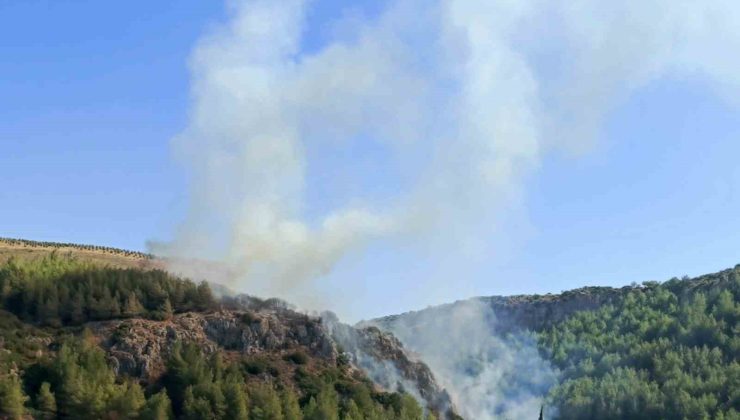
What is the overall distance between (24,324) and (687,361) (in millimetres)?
114668

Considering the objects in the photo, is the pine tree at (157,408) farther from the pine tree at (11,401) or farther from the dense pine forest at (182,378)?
the pine tree at (11,401)

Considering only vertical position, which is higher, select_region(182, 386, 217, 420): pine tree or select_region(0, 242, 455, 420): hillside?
select_region(0, 242, 455, 420): hillside

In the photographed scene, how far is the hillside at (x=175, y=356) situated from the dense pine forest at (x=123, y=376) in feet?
0.57

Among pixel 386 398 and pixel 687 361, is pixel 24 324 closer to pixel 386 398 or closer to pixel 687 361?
pixel 386 398

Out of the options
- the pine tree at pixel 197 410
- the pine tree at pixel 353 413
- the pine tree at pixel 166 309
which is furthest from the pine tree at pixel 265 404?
the pine tree at pixel 166 309

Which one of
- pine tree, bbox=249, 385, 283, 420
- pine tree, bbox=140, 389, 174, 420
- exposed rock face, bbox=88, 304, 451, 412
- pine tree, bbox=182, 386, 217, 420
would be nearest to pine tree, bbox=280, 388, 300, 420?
pine tree, bbox=249, 385, 283, 420

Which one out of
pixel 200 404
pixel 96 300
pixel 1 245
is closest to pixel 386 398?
pixel 200 404

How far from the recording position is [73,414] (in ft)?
352

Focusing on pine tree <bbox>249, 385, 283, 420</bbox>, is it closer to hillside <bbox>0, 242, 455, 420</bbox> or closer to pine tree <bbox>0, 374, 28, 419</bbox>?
hillside <bbox>0, 242, 455, 420</bbox>

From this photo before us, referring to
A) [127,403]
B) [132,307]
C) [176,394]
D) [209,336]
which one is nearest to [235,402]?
[176,394]

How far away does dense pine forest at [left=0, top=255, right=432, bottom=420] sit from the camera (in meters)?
108

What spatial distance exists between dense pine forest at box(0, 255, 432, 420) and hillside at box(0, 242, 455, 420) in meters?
0.17

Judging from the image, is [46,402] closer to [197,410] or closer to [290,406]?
[197,410]

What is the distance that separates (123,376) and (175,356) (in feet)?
21.3
